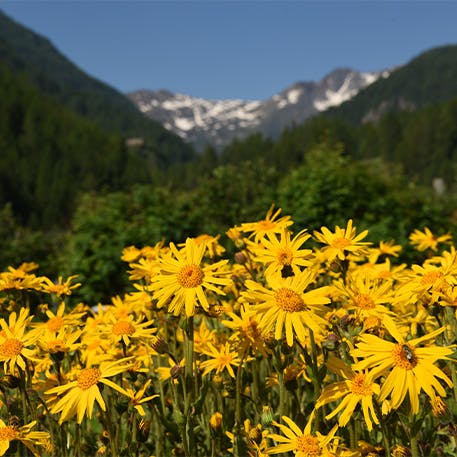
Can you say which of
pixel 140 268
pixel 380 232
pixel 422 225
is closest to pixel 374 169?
pixel 422 225

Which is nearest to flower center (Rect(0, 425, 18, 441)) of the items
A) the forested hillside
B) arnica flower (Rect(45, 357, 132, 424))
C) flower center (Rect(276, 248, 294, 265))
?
arnica flower (Rect(45, 357, 132, 424))

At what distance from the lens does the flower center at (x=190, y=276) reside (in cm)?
185

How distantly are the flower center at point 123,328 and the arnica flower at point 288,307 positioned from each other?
748mm

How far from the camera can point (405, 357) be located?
1459 mm

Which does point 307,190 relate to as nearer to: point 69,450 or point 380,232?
point 380,232

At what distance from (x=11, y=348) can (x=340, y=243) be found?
60.5 inches

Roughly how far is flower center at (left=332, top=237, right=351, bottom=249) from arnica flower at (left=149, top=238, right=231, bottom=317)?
2.11 ft

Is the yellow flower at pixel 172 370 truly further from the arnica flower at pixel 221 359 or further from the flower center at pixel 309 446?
the flower center at pixel 309 446

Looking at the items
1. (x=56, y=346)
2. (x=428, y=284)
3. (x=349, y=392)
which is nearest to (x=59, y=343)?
(x=56, y=346)

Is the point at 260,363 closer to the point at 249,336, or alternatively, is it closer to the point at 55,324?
the point at 249,336

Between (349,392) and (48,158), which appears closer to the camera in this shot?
(349,392)

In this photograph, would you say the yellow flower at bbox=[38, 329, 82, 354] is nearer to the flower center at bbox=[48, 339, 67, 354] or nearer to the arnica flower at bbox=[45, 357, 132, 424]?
the flower center at bbox=[48, 339, 67, 354]

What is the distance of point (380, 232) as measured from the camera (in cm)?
715

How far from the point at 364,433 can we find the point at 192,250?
1.11 metres
